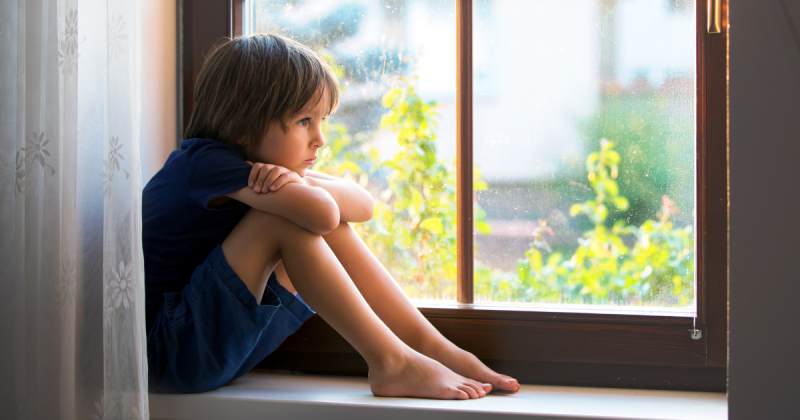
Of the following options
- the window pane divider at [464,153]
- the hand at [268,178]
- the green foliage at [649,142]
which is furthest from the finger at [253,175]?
the green foliage at [649,142]

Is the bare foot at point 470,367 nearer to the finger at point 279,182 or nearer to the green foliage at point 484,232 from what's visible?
the green foliage at point 484,232

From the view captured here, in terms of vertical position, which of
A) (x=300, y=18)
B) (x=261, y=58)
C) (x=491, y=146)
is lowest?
(x=491, y=146)

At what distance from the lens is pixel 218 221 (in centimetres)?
90

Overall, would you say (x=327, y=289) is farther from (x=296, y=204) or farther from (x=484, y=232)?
(x=484, y=232)

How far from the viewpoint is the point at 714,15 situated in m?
0.91

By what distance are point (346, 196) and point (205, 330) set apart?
0.33 m

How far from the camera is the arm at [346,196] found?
98 cm

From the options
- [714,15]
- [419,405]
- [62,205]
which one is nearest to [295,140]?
[62,205]

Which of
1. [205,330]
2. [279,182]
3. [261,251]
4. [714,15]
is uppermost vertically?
[714,15]
